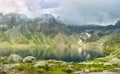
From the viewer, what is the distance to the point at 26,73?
67500mm

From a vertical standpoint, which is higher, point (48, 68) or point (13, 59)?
point (13, 59)

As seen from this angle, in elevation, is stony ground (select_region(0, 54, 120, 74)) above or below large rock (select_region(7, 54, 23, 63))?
below

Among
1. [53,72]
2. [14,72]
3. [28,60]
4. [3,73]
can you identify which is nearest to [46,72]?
[53,72]

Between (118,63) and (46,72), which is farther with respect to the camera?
(118,63)

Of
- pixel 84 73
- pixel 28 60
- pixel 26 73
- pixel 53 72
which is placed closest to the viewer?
pixel 26 73

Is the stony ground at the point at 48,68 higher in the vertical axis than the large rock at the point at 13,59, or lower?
lower

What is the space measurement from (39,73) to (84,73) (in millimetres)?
20998

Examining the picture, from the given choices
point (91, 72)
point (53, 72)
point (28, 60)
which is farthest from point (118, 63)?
point (53, 72)

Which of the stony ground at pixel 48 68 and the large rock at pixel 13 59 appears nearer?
the stony ground at pixel 48 68

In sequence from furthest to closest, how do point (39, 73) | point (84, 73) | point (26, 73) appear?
point (84, 73), point (39, 73), point (26, 73)

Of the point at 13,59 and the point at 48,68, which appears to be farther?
the point at 13,59

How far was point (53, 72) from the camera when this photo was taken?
256ft

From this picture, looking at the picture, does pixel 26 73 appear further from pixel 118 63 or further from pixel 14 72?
pixel 118 63

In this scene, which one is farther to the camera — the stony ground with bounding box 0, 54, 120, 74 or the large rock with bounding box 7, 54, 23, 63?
the large rock with bounding box 7, 54, 23, 63
